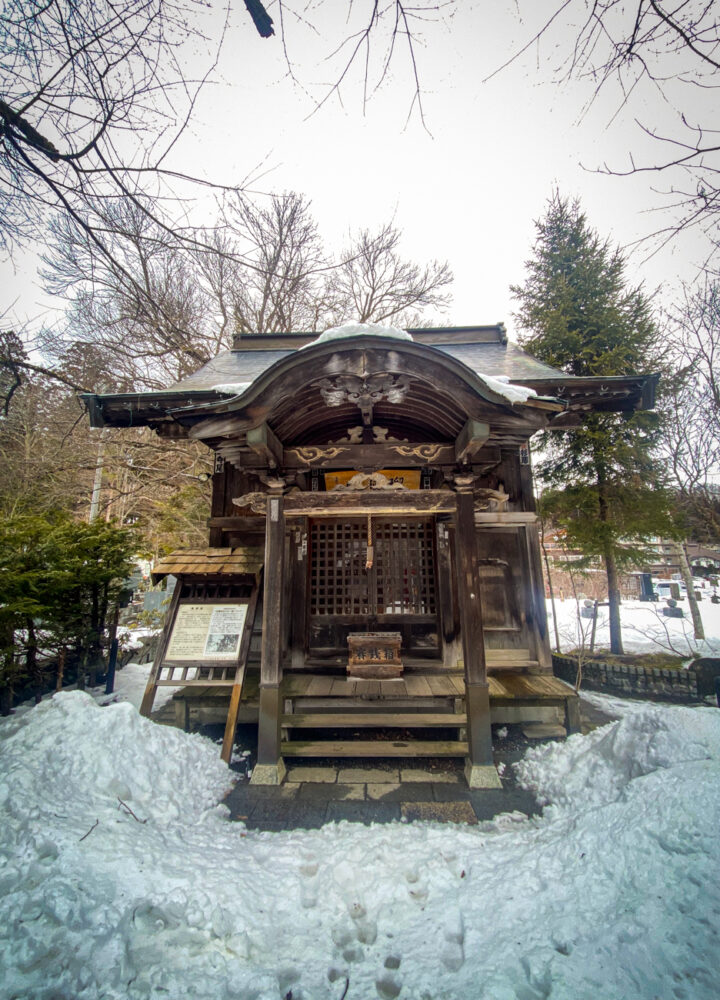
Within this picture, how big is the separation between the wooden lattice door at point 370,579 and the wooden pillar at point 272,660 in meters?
1.45

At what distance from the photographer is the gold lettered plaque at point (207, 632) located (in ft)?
14.4

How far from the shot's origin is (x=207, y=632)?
14.8ft

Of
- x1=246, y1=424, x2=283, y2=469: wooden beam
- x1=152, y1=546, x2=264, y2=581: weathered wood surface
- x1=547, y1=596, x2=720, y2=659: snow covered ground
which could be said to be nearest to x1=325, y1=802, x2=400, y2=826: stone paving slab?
x1=152, y1=546, x2=264, y2=581: weathered wood surface

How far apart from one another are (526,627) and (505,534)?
134 cm

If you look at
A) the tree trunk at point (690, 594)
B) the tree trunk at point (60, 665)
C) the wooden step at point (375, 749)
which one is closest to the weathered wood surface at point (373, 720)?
the wooden step at point (375, 749)

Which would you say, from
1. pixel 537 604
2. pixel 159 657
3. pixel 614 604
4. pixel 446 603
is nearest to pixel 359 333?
pixel 446 603

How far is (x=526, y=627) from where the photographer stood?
216 inches

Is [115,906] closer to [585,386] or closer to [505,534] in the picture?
[505,534]

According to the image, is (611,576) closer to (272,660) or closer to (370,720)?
(370,720)

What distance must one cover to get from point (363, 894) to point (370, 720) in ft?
5.72

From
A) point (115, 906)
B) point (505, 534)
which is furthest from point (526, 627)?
point (115, 906)

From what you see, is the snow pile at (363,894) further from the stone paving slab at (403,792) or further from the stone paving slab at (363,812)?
the stone paving slab at (403,792)

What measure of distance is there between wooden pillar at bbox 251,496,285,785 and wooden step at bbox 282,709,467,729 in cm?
29

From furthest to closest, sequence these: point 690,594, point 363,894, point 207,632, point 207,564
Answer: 1. point 690,594
2. point 207,564
3. point 207,632
4. point 363,894
